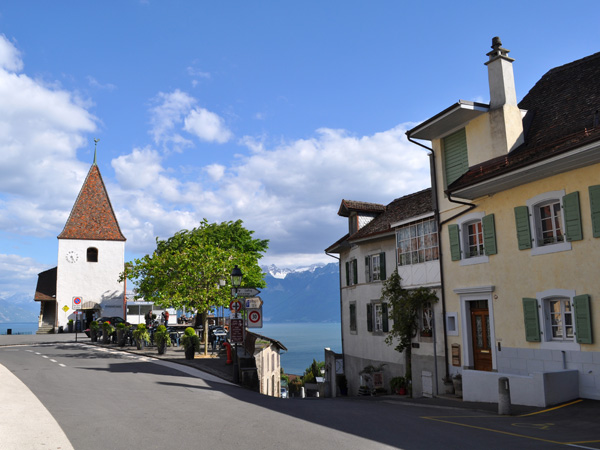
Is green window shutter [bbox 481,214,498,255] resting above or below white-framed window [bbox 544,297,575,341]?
above

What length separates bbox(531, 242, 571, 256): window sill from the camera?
1423cm

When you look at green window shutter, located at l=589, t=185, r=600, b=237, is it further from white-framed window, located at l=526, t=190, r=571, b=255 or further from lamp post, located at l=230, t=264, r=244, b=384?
lamp post, located at l=230, t=264, r=244, b=384

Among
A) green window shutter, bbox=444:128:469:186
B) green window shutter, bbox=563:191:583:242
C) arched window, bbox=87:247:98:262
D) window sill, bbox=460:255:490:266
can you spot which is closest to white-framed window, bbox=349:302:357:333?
window sill, bbox=460:255:490:266

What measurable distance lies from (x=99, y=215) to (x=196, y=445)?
54865mm

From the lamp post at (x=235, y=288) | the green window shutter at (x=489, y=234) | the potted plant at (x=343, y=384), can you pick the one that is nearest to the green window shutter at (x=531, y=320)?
the green window shutter at (x=489, y=234)

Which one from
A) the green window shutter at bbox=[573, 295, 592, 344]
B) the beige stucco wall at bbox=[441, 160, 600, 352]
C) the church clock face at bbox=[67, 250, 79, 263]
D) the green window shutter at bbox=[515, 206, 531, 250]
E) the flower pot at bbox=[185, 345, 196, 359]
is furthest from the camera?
the church clock face at bbox=[67, 250, 79, 263]

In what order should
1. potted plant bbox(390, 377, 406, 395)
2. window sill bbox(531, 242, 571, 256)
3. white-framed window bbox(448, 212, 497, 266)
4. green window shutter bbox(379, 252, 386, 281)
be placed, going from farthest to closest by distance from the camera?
green window shutter bbox(379, 252, 386, 281) < potted plant bbox(390, 377, 406, 395) < white-framed window bbox(448, 212, 497, 266) < window sill bbox(531, 242, 571, 256)

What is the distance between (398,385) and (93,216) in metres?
45.6

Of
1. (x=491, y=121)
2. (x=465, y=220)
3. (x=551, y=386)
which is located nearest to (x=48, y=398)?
(x=551, y=386)

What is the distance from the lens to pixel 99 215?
58.9 metres

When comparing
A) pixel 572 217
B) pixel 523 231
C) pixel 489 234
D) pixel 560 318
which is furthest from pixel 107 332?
pixel 572 217

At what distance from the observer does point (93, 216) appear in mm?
58656

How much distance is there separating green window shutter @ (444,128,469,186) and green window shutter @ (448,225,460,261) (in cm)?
182

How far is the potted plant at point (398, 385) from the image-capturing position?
22.8 meters
